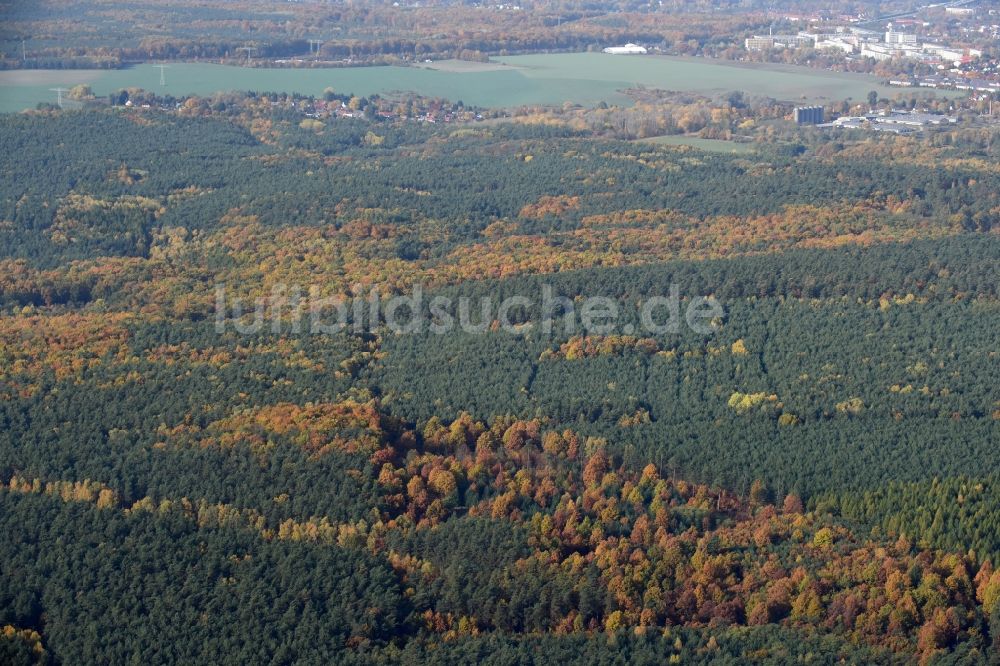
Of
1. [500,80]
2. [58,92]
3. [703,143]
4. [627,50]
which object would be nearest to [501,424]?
[703,143]

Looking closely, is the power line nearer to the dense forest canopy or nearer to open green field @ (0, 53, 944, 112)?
open green field @ (0, 53, 944, 112)

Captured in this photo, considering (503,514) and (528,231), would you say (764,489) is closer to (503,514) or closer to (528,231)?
(503,514)

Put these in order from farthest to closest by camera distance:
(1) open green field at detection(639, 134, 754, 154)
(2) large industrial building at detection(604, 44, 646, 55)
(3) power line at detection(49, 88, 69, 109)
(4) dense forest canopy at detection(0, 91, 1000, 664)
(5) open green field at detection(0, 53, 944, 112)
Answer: (2) large industrial building at detection(604, 44, 646, 55), (5) open green field at detection(0, 53, 944, 112), (3) power line at detection(49, 88, 69, 109), (1) open green field at detection(639, 134, 754, 154), (4) dense forest canopy at detection(0, 91, 1000, 664)

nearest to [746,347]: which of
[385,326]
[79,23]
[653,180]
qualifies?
[385,326]

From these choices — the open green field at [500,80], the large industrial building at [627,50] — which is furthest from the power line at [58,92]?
the large industrial building at [627,50]

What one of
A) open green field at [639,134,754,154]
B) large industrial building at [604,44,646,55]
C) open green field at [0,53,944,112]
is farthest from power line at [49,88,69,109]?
large industrial building at [604,44,646,55]

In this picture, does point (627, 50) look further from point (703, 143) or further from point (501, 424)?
point (501, 424)

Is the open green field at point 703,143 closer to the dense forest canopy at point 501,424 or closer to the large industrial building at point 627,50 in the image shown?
the dense forest canopy at point 501,424
